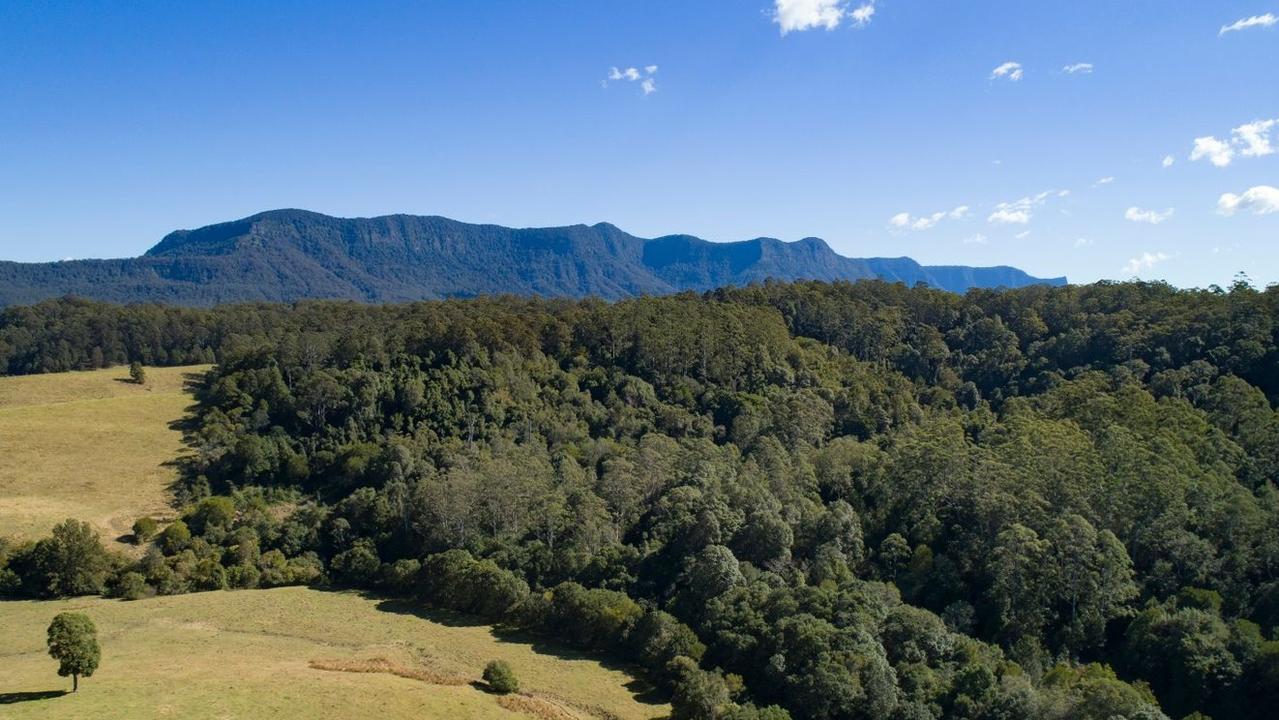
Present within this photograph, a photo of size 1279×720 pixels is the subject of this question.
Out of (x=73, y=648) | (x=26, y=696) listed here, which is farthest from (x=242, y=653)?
(x=26, y=696)

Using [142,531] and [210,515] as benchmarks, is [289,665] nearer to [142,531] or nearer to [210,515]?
[210,515]

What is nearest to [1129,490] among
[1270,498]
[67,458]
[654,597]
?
[1270,498]

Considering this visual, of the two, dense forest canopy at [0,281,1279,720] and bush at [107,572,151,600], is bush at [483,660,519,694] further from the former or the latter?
bush at [107,572,151,600]

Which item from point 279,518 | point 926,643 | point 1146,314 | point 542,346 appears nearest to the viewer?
point 926,643

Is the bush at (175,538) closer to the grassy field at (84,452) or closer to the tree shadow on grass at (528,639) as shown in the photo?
the grassy field at (84,452)

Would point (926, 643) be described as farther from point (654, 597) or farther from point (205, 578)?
point (205, 578)

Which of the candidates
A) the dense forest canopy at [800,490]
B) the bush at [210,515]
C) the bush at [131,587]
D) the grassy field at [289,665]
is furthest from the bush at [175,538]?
the grassy field at [289,665]
